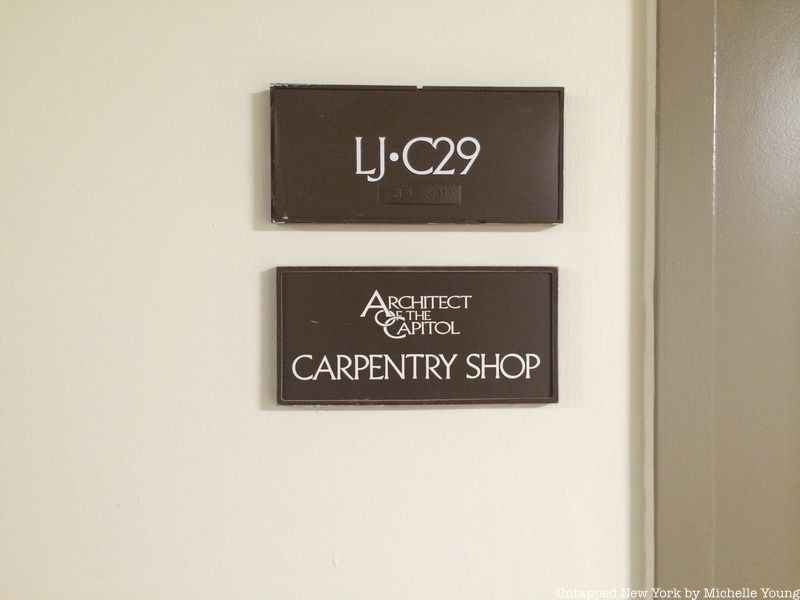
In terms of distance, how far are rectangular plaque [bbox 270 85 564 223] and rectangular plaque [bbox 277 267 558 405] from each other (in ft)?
0.26

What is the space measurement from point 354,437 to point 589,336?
0.35 metres

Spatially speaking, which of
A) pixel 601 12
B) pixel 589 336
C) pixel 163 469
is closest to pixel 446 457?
pixel 589 336

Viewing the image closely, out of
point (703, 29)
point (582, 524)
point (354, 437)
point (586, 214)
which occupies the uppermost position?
point (703, 29)

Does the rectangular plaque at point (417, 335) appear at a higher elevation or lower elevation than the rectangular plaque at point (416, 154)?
lower

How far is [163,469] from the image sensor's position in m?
0.77

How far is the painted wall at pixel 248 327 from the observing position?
76cm

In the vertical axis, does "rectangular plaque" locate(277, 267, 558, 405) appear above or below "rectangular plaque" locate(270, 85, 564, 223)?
below

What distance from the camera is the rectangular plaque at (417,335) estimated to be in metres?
0.76

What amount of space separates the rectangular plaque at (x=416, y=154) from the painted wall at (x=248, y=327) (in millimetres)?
29

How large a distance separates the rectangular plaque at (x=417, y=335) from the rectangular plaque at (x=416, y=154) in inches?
3.2

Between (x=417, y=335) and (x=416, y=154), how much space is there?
0.24 metres

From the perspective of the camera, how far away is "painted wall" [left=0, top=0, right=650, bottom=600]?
2.49ft

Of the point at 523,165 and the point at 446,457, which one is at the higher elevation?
the point at 523,165

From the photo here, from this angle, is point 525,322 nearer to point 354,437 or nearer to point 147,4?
point 354,437
